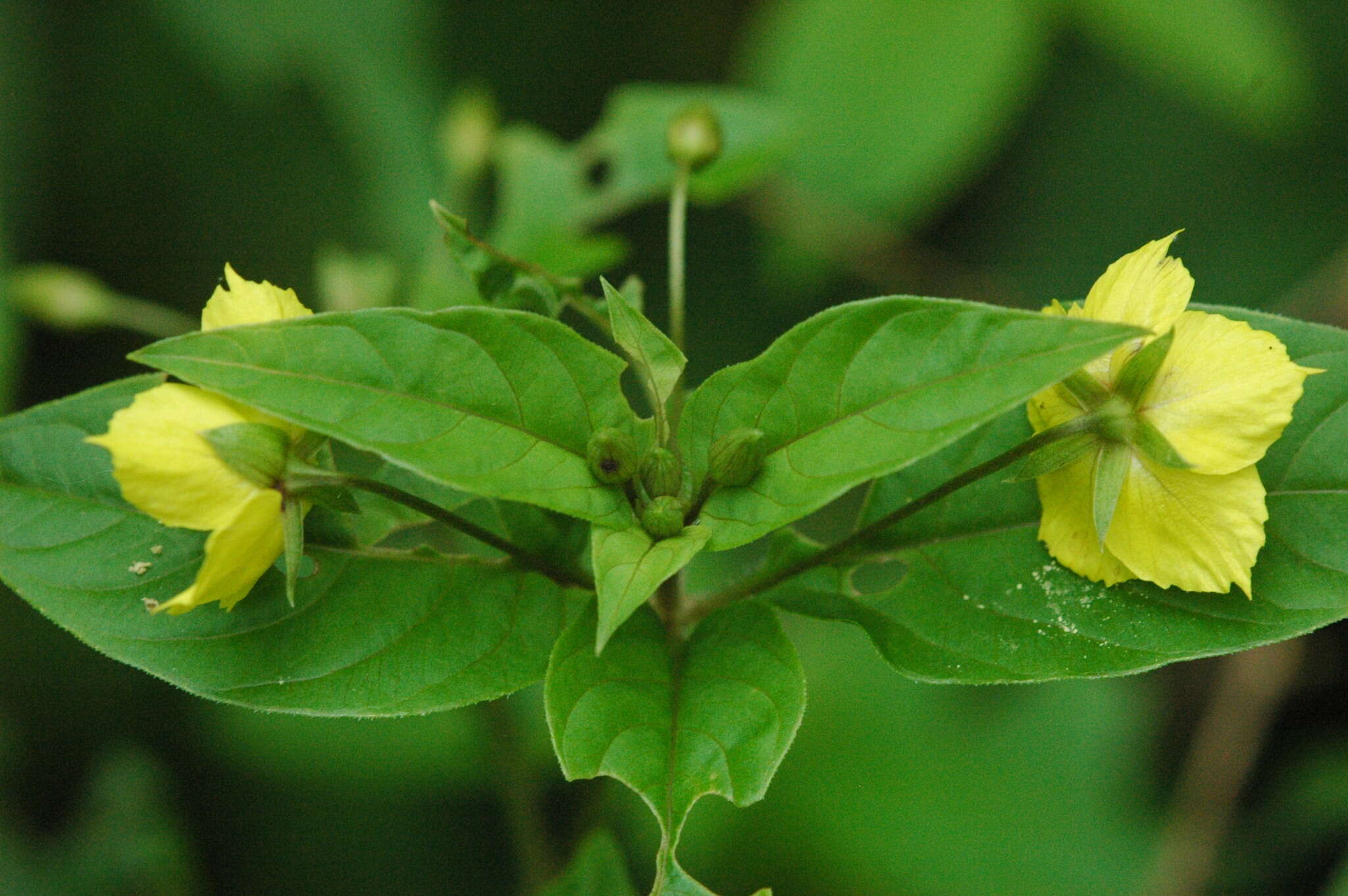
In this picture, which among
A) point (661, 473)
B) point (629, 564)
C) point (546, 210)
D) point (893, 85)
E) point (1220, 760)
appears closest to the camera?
point (629, 564)

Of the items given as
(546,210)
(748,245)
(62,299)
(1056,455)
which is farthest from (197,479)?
(748,245)

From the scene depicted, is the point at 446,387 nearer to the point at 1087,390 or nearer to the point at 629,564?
the point at 629,564

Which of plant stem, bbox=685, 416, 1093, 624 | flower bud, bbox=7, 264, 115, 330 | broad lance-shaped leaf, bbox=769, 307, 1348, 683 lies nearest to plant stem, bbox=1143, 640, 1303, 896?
broad lance-shaped leaf, bbox=769, 307, 1348, 683

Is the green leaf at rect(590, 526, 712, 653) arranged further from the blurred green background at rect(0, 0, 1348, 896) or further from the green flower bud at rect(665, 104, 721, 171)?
the blurred green background at rect(0, 0, 1348, 896)

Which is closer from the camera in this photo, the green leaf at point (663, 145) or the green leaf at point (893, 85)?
the green leaf at point (663, 145)

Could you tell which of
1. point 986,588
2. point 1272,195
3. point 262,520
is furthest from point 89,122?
point 1272,195

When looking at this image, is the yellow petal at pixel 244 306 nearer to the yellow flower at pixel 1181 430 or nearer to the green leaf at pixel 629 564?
the green leaf at pixel 629 564

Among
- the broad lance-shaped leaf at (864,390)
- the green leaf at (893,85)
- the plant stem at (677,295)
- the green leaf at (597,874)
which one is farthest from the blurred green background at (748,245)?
the broad lance-shaped leaf at (864,390)
